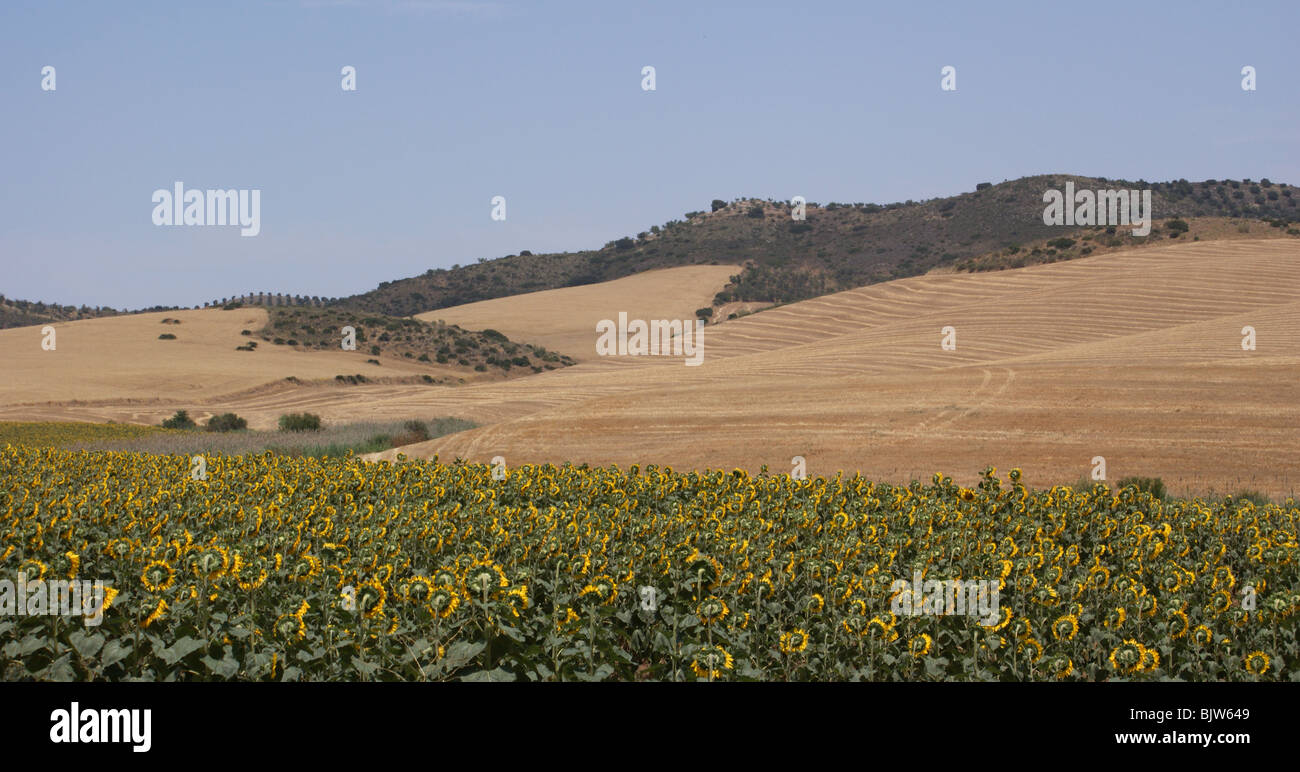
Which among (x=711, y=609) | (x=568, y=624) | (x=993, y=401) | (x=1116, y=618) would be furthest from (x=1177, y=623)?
(x=993, y=401)

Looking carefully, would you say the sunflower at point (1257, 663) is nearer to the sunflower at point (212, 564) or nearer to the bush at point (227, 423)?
the sunflower at point (212, 564)

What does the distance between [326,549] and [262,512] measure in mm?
1816

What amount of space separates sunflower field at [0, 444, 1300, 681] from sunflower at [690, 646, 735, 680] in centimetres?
1

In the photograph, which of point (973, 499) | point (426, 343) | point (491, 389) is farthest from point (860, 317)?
point (973, 499)

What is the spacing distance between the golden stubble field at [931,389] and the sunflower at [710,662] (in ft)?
65.8

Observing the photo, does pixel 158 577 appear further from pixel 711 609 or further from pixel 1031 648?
pixel 1031 648

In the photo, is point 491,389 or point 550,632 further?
point 491,389

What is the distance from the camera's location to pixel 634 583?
9.80 meters

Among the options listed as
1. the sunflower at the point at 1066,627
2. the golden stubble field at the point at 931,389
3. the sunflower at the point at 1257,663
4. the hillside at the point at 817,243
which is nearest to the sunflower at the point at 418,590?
the sunflower at the point at 1066,627

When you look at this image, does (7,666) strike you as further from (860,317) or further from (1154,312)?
(860,317)

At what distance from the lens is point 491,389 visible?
5788 centimetres

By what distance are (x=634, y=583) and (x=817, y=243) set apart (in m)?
143

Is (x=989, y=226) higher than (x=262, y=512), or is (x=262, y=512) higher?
(x=989, y=226)

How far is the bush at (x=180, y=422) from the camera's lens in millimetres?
51438
